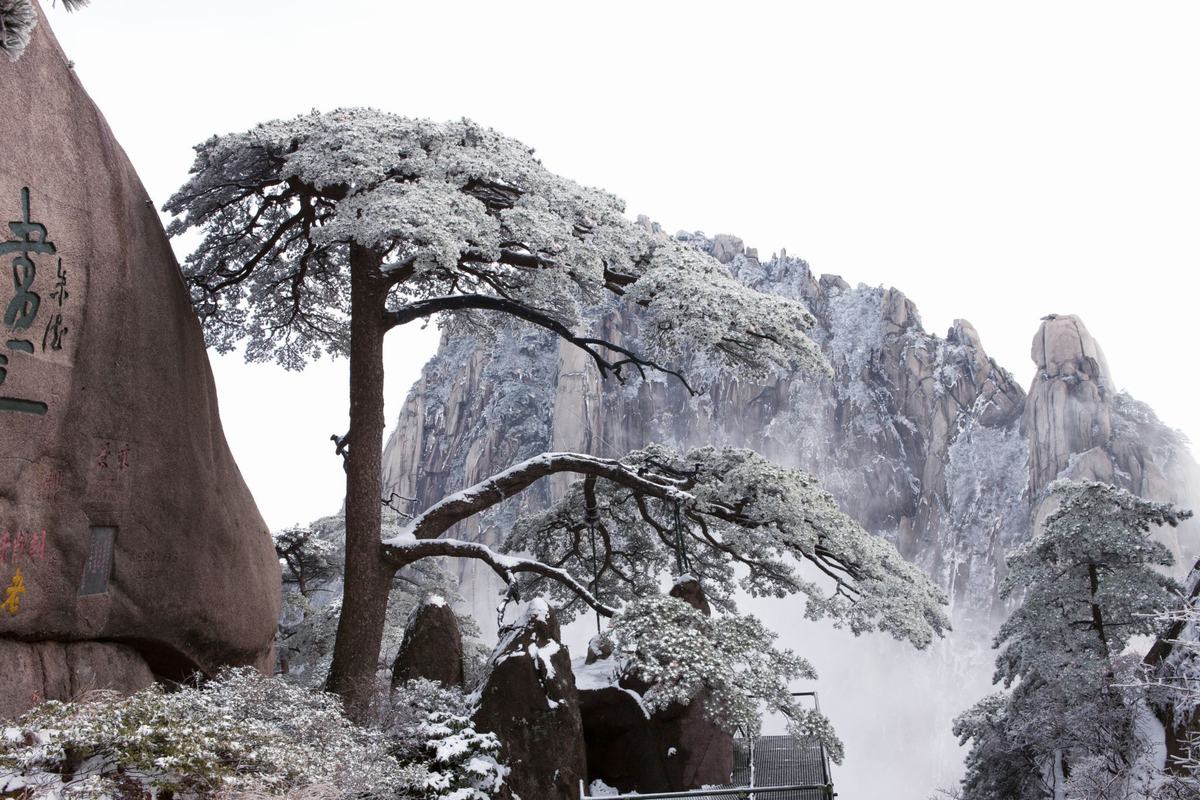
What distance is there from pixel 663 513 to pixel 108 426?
835 centimetres

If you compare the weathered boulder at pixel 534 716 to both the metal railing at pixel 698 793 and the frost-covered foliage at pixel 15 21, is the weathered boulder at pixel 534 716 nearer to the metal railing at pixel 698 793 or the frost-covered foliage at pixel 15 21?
the metal railing at pixel 698 793

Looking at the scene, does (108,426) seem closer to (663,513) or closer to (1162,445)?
(663,513)

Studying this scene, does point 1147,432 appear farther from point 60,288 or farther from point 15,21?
point 15,21

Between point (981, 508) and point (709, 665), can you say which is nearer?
point (709, 665)

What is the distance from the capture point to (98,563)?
991cm

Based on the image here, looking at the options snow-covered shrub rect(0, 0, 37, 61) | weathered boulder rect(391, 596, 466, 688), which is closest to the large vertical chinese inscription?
snow-covered shrub rect(0, 0, 37, 61)

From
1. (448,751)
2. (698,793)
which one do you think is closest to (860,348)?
(698,793)

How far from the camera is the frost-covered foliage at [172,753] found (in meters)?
7.02

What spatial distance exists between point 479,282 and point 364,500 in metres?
3.85

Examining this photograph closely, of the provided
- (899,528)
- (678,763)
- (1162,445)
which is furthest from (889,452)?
(678,763)

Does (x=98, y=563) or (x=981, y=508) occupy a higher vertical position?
(x=981, y=508)

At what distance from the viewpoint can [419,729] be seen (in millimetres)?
10359

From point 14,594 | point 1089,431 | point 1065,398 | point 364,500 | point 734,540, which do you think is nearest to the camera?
point 14,594

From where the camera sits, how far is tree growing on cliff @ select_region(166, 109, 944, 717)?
12.0m
